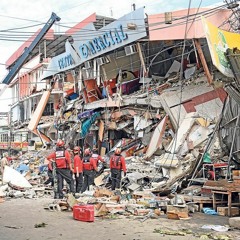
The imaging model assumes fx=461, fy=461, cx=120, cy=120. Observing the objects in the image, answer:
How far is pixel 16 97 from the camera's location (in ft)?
161

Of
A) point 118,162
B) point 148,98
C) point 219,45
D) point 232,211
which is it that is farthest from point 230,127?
point 148,98

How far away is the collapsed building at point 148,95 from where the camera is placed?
17.2m

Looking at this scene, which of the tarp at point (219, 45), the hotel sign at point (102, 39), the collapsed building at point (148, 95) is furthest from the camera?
the hotel sign at point (102, 39)

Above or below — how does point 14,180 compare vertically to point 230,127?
below

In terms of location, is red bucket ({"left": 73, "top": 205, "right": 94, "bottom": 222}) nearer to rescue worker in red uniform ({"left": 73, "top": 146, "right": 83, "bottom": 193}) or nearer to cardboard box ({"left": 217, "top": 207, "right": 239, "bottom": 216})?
cardboard box ({"left": 217, "top": 207, "right": 239, "bottom": 216})

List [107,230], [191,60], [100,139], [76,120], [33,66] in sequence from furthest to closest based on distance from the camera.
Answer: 1. [33,66]
2. [76,120]
3. [100,139]
4. [191,60]
5. [107,230]

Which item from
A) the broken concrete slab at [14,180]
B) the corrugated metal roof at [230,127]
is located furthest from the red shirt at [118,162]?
the broken concrete slab at [14,180]

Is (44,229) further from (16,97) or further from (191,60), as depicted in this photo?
(16,97)

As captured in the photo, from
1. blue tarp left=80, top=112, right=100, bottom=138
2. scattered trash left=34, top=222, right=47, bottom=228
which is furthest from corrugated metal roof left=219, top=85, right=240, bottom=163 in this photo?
blue tarp left=80, top=112, right=100, bottom=138

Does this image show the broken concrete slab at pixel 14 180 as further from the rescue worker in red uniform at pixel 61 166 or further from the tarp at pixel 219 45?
the tarp at pixel 219 45

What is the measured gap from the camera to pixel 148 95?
22.5 m

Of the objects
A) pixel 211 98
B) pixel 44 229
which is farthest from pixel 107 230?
pixel 211 98

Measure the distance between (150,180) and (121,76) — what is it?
10.8 m

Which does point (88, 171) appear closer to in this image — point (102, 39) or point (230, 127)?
point (230, 127)
